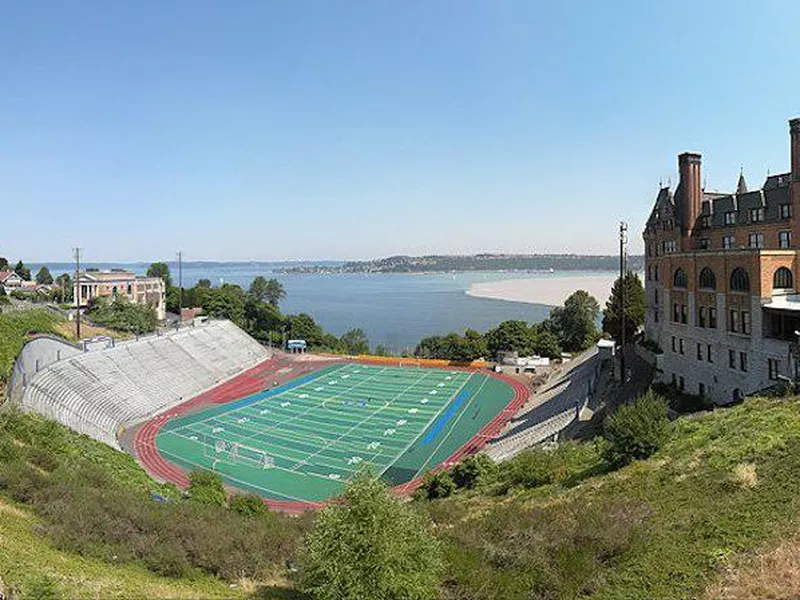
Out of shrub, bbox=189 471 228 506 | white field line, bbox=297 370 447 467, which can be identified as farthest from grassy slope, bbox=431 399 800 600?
white field line, bbox=297 370 447 467

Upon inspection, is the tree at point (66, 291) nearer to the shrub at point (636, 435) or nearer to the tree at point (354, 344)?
the tree at point (354, 344)

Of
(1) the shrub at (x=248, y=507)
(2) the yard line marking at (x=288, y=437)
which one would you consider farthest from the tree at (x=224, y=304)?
(1) the shrub at (x=248, y=507)

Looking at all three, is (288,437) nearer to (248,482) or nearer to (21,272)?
(248,482)

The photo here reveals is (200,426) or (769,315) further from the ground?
(769,315)

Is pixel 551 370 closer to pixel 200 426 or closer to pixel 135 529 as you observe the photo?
pixel 200 426

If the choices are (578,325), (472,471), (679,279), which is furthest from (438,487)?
(578,325)

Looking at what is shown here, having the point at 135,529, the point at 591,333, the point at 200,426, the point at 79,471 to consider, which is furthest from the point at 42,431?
the point at 591,333
